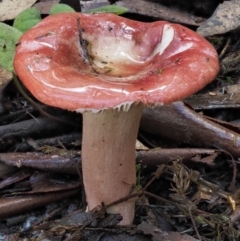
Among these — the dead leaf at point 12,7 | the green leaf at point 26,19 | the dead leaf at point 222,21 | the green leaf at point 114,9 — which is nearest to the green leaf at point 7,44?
the green leaf at point 26,19

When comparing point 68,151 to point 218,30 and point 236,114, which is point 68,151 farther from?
point 218,30

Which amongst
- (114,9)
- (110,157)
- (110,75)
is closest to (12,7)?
(114,9)

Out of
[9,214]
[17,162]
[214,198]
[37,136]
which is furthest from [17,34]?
[214,198]

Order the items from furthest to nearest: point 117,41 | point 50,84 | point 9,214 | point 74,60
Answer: point 9,214 → point 117,41 → point 74,60 → point 50,84

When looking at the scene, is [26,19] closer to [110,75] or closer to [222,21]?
[110,75]

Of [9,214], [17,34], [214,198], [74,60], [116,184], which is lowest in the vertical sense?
[9,214]

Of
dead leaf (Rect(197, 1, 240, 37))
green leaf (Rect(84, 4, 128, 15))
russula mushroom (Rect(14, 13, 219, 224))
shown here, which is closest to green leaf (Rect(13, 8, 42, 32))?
green leaf (Rect(84, 4, 128, 15))
